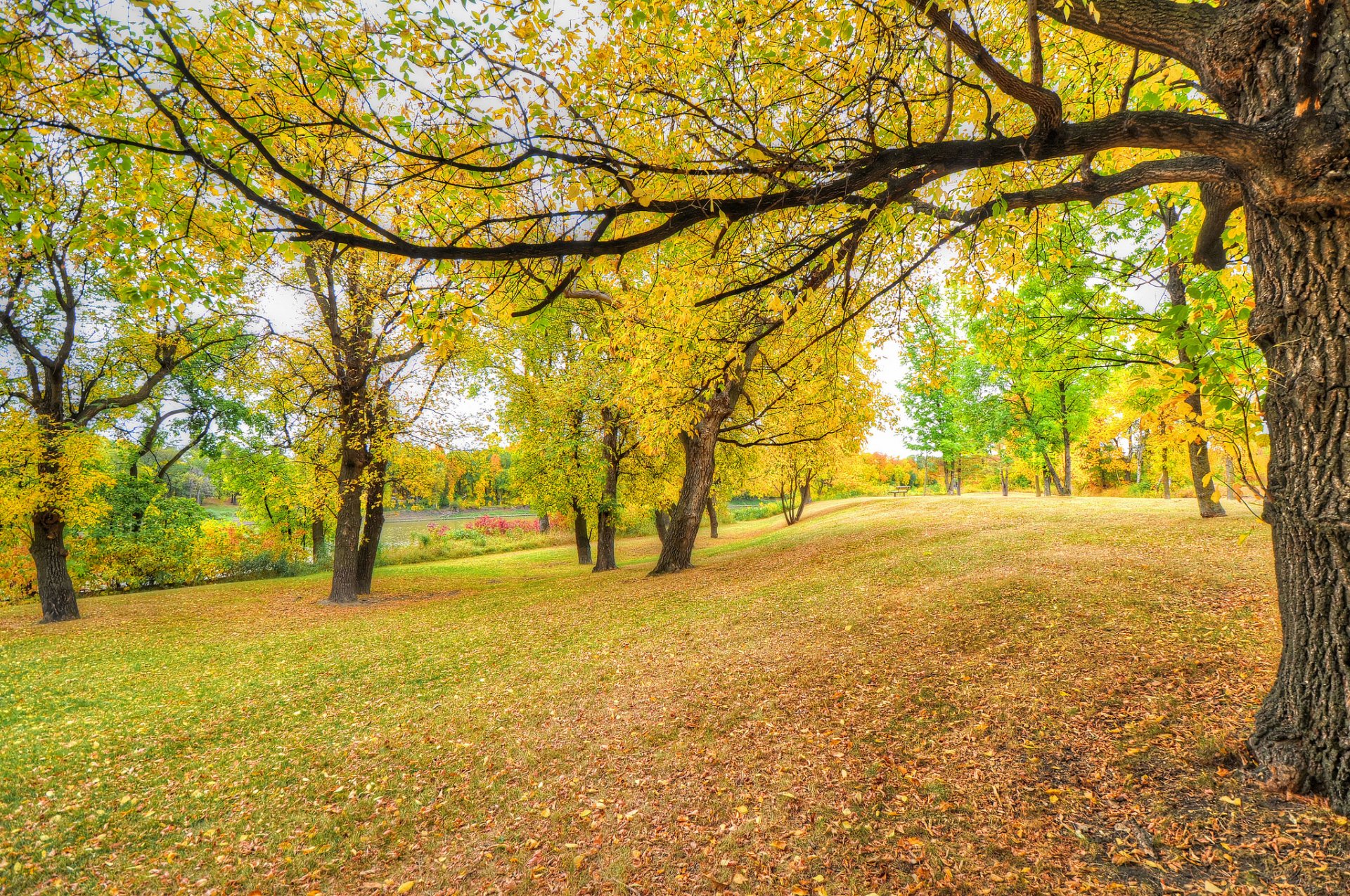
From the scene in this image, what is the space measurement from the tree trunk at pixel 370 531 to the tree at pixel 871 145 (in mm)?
11679

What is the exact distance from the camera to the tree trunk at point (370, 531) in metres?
14.3

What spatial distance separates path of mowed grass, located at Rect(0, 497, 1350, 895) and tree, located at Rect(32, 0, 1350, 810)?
39.1 inches

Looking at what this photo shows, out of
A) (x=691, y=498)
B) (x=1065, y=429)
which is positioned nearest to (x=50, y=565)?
(x=691, y=498)

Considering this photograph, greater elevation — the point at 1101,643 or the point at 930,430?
the point at 930,430

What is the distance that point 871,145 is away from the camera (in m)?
2.94

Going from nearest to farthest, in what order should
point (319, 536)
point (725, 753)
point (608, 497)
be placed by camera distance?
point (725, 753), point (608, 497), point (319, 536)

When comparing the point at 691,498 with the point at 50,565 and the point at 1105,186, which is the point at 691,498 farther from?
the point at 50,565

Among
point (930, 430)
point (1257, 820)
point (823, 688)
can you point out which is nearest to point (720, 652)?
point (823, 688)

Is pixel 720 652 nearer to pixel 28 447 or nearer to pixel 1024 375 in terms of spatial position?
pixel 1024 375

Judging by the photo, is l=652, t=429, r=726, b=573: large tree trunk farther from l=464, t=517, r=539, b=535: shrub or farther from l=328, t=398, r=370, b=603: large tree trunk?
l=464, t=517, r=539, b=535: shrub

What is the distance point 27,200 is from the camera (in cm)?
334

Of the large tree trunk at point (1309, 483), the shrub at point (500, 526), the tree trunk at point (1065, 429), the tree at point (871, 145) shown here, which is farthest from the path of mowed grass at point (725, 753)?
the shrub at point (500, 526)

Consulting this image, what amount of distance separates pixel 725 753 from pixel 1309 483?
400cm

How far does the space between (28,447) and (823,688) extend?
15111 mm
